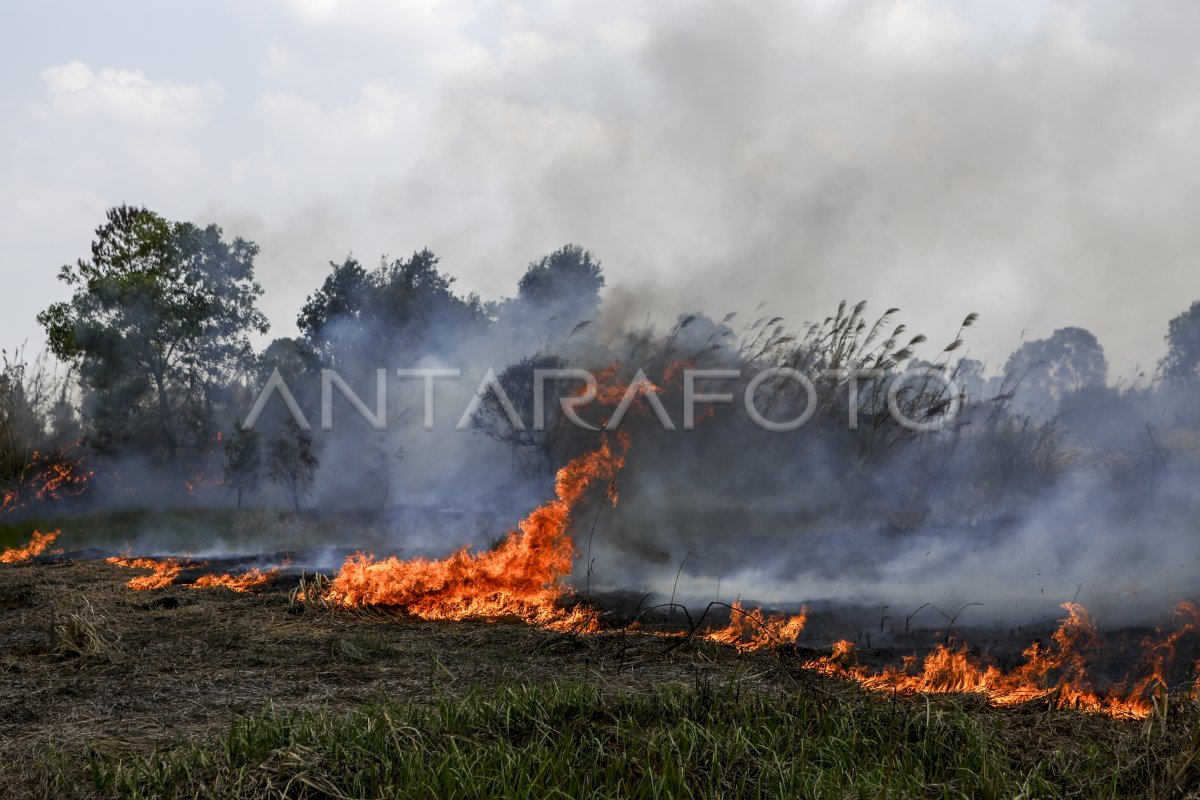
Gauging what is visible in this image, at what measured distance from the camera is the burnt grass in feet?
13.1

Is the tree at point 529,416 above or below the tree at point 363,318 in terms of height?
below

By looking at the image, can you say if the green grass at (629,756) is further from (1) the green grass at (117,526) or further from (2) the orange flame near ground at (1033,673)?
(1) the green grass at (117,526)

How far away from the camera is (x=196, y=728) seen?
16.7 ft

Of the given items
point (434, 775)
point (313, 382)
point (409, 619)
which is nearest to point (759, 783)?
point (434, 775)

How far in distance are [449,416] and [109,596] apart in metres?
12.5

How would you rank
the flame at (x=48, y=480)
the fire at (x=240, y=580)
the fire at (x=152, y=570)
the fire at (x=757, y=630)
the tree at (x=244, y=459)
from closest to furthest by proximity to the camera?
the fire at (x=757, y=630) → the fire at (x=240, y=580) → the fire at (x=152, y=570) → the tree at (x=244, y=459) → the flame at (x=48, y=480)

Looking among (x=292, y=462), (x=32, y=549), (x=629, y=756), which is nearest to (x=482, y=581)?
(x=629, y=756)

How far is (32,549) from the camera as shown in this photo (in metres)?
18.2

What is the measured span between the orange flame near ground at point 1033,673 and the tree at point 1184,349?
27.1ft

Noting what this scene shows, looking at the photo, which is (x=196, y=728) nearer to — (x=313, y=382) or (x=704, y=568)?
(x=704, y=568)

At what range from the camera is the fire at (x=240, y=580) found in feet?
37.8

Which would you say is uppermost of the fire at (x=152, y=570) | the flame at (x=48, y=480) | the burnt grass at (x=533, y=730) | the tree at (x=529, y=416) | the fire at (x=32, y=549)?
the tree at (x=529, y=416)

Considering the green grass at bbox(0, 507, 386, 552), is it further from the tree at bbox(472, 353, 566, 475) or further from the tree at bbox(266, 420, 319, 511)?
the tree at bbox(472, 353, 566, 475)

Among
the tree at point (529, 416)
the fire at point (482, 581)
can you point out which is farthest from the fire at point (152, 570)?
the tree at point (529, 416)
